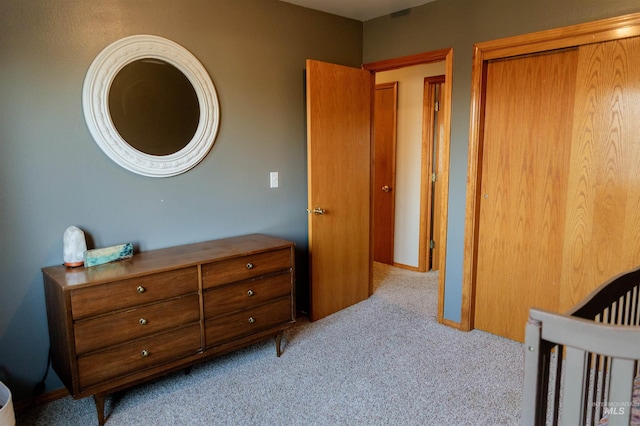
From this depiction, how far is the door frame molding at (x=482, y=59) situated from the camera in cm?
226

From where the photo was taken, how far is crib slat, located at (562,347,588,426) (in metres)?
0.92

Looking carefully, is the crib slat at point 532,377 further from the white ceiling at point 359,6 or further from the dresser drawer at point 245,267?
the white ceiling at point 359,6

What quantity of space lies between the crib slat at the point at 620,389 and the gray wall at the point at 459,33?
7.01 feet

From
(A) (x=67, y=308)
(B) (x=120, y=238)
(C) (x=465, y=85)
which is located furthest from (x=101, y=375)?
(C) (x=465, y=85)

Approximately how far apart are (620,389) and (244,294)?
6.19ft

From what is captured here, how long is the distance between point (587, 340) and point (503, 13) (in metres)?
2.40

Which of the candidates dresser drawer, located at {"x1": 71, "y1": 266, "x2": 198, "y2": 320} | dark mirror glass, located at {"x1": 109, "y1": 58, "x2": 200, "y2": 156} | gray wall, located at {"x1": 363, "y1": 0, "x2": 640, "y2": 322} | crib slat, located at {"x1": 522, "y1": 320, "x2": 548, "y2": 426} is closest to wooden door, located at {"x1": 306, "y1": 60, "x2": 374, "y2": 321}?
gray wall, located at {"x1": 363, "y1": 0, "x2": 640, "y2": 322}

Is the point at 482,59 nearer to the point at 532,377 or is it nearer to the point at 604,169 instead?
the point at 604,169

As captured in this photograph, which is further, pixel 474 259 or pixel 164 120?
pixel 474 259

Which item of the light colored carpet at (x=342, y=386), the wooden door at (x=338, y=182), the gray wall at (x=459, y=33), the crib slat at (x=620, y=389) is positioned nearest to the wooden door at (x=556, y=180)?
the gray wall at (x=459, y=33)

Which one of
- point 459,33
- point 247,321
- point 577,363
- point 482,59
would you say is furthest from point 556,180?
point 247,321

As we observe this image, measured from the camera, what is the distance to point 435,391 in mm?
2279

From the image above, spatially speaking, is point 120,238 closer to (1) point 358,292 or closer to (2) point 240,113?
(2) point 240,113

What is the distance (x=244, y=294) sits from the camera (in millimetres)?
2434
